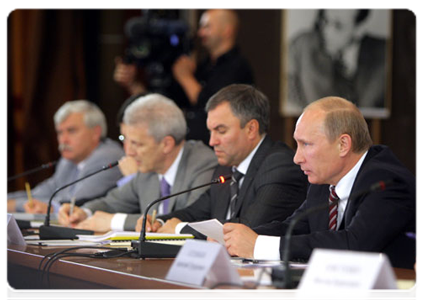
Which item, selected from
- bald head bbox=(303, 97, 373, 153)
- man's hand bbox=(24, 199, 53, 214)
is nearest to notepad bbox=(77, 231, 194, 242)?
bald head bbox=(303, 97, 373, 153)

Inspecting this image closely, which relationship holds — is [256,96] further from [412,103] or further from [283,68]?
[283,68]

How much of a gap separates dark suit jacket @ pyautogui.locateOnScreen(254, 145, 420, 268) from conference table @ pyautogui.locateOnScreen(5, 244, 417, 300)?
0.76 feet

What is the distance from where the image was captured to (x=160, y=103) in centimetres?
454

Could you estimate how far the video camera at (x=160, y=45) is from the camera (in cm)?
634

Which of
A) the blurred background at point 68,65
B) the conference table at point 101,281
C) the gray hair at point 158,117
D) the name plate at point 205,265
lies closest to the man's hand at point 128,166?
the gray hair at point 158,117

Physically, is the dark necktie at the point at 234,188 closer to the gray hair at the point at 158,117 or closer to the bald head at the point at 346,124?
the gray hair at the point at 158,117

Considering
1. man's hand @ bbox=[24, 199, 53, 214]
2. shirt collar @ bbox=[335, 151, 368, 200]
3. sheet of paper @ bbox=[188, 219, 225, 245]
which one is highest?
shirt collar @ bbox=[335, 151, 368, 200]

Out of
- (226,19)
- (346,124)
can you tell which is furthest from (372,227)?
(226,19)

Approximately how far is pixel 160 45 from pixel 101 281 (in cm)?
396

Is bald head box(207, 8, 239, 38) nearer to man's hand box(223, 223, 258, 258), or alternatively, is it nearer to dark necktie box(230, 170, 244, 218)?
dark necktie box(230, 170, 244, 218)

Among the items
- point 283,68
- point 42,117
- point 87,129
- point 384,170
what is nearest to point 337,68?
point 283,68

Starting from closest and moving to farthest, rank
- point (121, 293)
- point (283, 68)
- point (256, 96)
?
point (121, 293)
point (256, 96)
point (283, 68)

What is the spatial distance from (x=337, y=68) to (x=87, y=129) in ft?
6.92

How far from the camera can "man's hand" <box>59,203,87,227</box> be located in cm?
438
